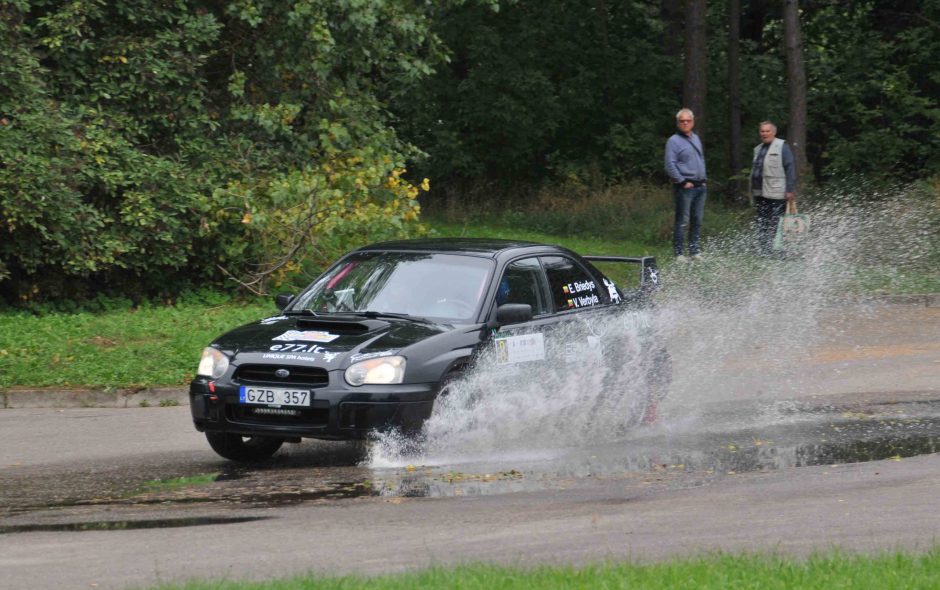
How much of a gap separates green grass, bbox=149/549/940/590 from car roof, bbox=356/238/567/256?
189 inches

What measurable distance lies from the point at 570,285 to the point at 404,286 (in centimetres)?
154

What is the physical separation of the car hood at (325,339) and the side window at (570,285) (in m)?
1.44

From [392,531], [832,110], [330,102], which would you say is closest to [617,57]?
[832,110]

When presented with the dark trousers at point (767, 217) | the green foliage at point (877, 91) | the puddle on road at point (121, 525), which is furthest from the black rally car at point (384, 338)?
the green foliage at point (877, 91)

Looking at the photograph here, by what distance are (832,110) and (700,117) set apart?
5.72 metres

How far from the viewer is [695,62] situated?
28.5m

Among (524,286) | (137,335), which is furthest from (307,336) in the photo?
(137,335)

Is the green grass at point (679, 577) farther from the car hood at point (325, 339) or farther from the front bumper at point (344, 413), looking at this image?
the car hood at point (325, 339)

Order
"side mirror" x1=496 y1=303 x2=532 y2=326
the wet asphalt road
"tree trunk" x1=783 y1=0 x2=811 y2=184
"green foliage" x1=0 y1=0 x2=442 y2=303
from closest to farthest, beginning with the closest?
the wet asphalt road
"side mirror" x1=496 y1=303 x2=532 y2=326
"green foliage" x1=0 y1=0 x2=442 y2=303
"tree trunk" x1=783 y1=0 x2=811 y2=184

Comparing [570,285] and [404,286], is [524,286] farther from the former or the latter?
[404,286]

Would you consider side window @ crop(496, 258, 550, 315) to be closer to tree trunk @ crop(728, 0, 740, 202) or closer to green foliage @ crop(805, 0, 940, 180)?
green foliage @ crop(805, 0, 940, 180)

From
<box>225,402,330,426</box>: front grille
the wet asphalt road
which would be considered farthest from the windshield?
<box>225,402,330,426</box>: front grille

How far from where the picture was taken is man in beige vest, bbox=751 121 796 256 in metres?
20.2

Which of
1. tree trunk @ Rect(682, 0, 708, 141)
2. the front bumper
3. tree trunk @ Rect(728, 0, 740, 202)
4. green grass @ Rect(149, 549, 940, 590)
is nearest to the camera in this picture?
green grass @ Rect(149, 549, 940, 590)
